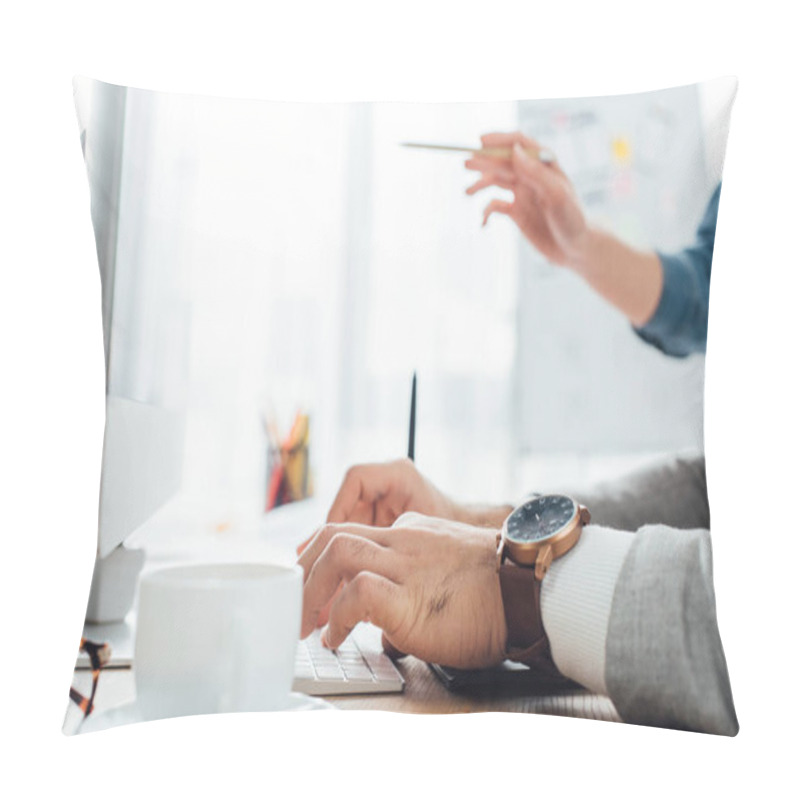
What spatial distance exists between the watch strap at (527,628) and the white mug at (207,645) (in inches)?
9.8

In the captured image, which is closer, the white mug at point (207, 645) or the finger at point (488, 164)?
the white mug at point (207, 645)

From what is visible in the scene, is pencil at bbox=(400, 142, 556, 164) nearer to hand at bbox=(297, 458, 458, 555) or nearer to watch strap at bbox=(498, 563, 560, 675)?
hand at bbox=(297, 458, 458, 555)

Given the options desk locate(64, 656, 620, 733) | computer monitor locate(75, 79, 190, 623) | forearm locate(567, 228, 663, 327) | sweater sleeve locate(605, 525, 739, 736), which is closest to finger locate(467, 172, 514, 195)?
forearm locate(567, 228, 663, 327)

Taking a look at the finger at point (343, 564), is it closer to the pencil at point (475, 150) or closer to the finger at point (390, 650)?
the finger at point (390, 650)

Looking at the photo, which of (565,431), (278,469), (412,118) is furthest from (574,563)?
(412,118)

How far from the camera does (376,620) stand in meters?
0.92

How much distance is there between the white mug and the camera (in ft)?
2.82

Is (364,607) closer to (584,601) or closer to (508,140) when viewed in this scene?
(584,601)

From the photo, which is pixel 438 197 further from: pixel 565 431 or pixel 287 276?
pixel 565 431

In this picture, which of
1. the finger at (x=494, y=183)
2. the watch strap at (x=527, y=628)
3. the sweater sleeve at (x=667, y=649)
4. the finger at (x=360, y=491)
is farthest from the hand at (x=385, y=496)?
the finger at (x=494, y=183)

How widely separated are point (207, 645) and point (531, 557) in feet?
1.19

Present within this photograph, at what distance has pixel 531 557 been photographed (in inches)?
36.3

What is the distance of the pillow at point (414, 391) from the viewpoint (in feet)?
2.95

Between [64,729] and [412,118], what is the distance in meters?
0.78
